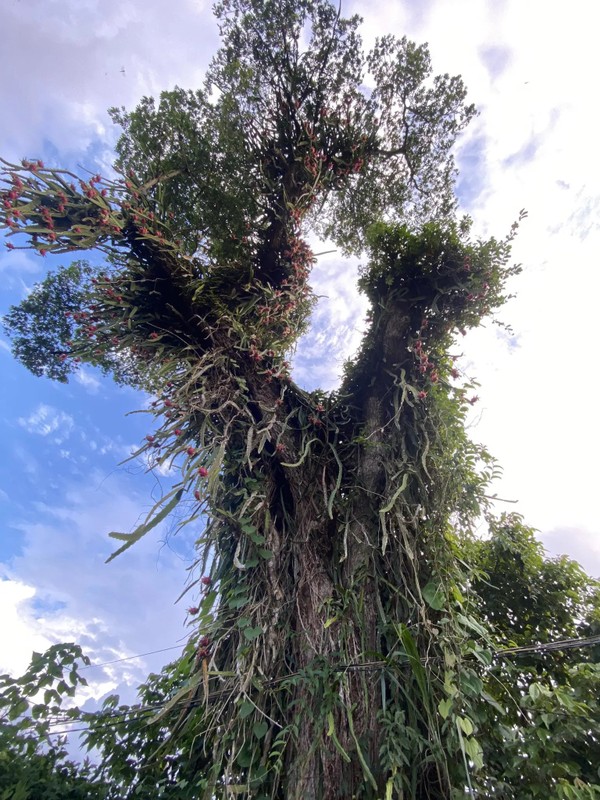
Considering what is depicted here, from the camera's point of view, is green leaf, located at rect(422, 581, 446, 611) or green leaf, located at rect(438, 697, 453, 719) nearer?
green leaf, located at rect(438, 697, 453, 719)

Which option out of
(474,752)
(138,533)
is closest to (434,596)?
(474,752)

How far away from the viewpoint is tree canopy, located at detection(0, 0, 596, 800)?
2119 millimetres

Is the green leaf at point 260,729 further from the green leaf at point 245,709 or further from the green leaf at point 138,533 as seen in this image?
the green leaf at point 138,533

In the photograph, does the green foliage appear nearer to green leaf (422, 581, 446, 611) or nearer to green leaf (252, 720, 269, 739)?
green leaf (252, 720, 269, 739)

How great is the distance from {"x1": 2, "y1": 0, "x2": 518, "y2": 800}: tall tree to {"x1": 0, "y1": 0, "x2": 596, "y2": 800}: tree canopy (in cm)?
2

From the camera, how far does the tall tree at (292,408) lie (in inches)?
85.0

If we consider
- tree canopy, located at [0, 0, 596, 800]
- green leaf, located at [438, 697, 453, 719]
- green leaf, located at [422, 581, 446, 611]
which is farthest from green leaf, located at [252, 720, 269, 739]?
green leaf, located at [422, 581, 446, 611]

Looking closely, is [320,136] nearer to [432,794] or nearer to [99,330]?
[99,330]

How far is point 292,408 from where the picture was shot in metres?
3.49

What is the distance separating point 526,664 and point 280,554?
1.62 meters

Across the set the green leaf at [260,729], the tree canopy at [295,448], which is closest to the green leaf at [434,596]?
the tree canopy at [295,448]

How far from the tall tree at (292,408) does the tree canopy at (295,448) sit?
16 mm

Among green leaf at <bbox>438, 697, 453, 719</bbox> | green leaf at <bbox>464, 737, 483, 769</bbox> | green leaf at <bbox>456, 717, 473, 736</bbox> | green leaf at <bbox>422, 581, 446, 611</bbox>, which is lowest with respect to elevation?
green leaf at <bbox>464, 737, 483, 769</bbox>

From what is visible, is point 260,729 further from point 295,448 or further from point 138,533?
point 295,448
